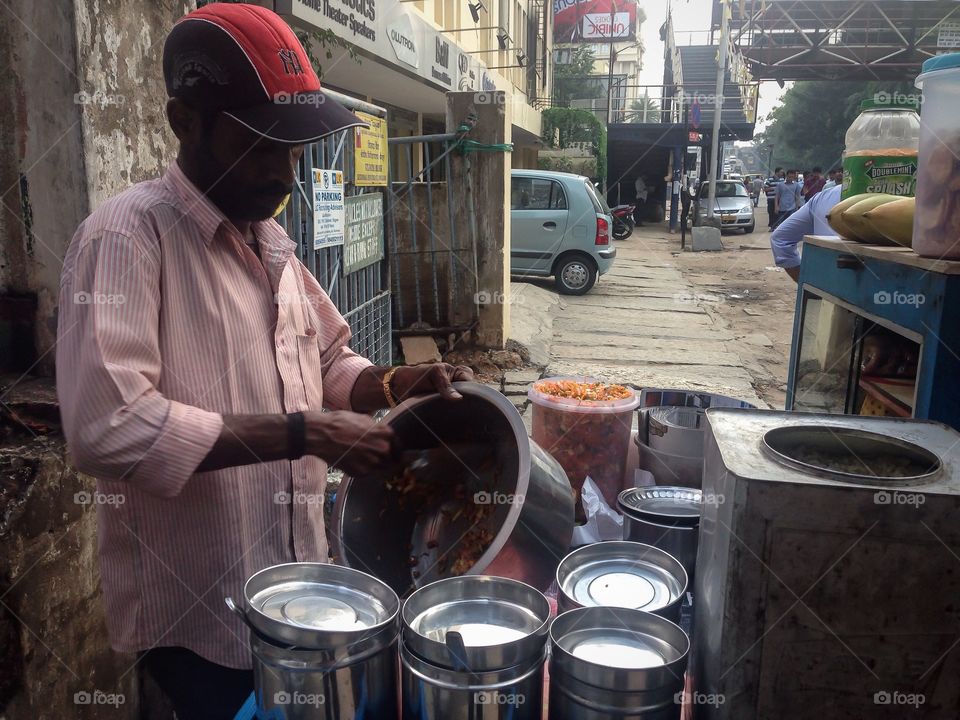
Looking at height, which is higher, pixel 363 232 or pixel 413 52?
pixel 413 52

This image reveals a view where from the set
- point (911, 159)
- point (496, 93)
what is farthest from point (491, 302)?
point (911, 159)

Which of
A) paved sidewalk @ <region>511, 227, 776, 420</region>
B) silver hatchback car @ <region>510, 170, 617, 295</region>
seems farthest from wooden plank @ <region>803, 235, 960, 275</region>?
silver hatchback car @ <region>510, 170, 617, 295</region>

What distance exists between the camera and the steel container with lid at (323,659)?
1.08 metres

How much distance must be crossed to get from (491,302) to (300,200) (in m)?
3.83

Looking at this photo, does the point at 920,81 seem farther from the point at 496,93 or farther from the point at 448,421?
the point at 496,93

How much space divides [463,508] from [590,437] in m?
0.79

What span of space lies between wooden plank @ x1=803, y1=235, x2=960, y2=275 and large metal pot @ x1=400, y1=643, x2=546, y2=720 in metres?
1.42

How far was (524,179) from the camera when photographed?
37.3 ft
